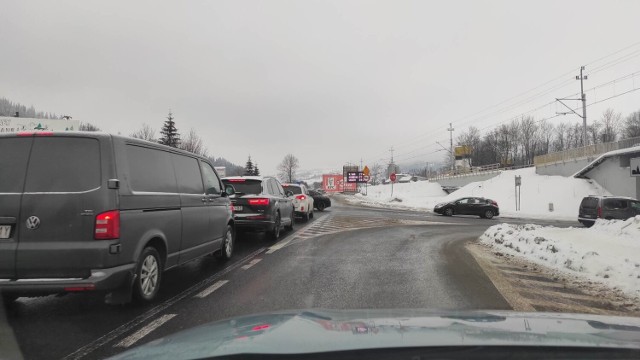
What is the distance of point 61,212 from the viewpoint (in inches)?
190

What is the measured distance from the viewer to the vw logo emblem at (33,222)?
479cm

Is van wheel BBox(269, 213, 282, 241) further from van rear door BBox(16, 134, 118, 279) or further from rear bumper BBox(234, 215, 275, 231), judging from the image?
van rear door BBox(16, 134, 118, 279)

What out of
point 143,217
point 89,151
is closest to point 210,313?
point 143,217

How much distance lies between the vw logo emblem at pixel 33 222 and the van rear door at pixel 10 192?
0.39ft

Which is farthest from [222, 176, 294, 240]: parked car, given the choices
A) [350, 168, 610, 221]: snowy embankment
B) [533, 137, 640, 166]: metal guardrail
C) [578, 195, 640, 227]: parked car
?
[533, 137, 640, 166]: metal guardrail

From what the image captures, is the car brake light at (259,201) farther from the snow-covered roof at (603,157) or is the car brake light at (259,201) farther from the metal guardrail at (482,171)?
the metal guardrail at (482,171)

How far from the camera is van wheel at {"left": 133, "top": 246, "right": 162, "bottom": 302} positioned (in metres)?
5.44

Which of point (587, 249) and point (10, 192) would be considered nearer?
point (10, 192)

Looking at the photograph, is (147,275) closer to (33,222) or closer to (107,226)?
(107,226)

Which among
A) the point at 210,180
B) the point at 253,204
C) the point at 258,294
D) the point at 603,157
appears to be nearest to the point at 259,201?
the point at 253,204

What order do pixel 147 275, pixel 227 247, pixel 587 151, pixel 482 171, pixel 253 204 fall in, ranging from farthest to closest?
pixel 482 171 < pixel 587 151 < pixel 253 204 < pixel 227 247 < pixel 147 275

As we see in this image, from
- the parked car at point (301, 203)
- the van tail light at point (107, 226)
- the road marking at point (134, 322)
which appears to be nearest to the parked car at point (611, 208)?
the parked car at point (301, 203)

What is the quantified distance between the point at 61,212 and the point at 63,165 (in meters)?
0.53

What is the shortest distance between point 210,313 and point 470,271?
16.4 ft
